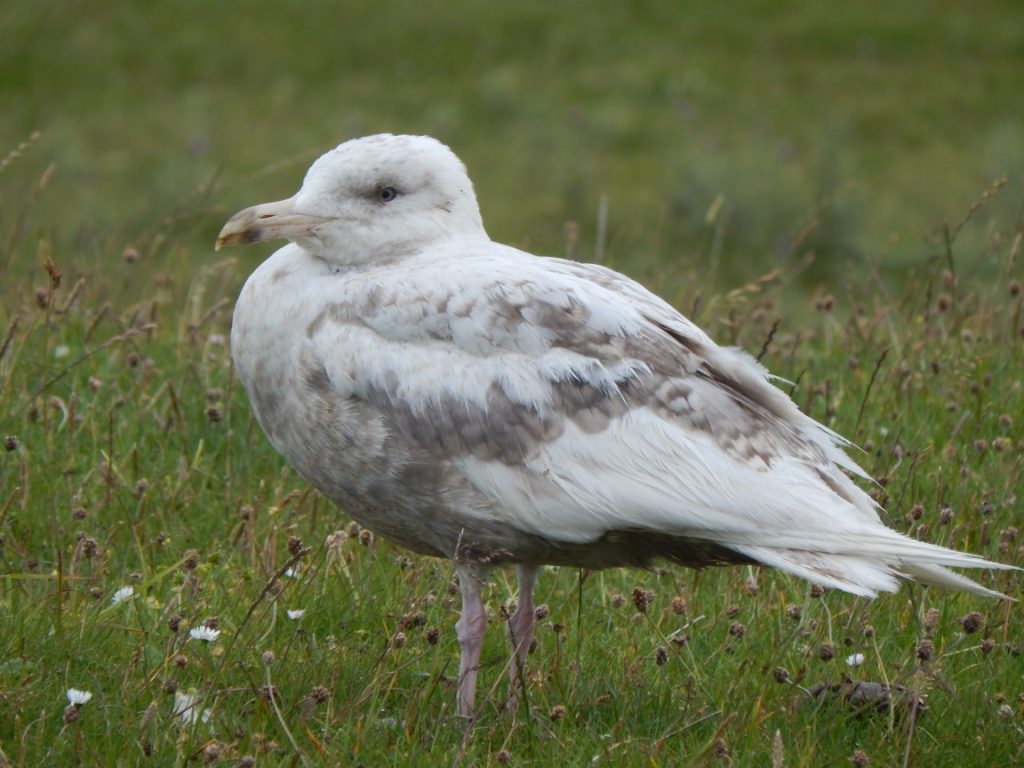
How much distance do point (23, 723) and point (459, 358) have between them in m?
1.42

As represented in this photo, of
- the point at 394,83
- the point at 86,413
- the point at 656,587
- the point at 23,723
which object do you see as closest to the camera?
the point at 23,723

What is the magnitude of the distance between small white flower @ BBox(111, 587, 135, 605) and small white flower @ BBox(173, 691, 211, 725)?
2.00 feet

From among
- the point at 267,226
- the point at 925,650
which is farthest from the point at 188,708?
the point at 925,650

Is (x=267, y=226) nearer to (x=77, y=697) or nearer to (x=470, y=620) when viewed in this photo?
(x=470, y=620)

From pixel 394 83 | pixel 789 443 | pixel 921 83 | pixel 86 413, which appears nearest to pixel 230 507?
pixel 86 413

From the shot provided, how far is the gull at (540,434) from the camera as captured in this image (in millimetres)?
4320

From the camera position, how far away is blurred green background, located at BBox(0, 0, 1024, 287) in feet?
58.0

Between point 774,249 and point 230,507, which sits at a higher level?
point 230,507

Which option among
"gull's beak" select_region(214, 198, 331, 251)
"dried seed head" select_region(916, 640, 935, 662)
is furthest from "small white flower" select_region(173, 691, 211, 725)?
"dried seed head" select_region(916, 640, 935, 662)

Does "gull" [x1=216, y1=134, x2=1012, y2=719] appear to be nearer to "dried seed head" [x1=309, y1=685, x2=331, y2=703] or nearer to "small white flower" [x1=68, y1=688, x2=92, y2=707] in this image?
"dried seed head" [x1=309, y1=685, x2=331, y2=703]

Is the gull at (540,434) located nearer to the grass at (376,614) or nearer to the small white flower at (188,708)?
the grass at (376,614)

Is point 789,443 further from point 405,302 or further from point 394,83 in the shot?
point 394,83

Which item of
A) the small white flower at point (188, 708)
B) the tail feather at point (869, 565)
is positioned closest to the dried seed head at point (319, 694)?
the small white flower at point (188, 708)

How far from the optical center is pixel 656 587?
545 centimetres
